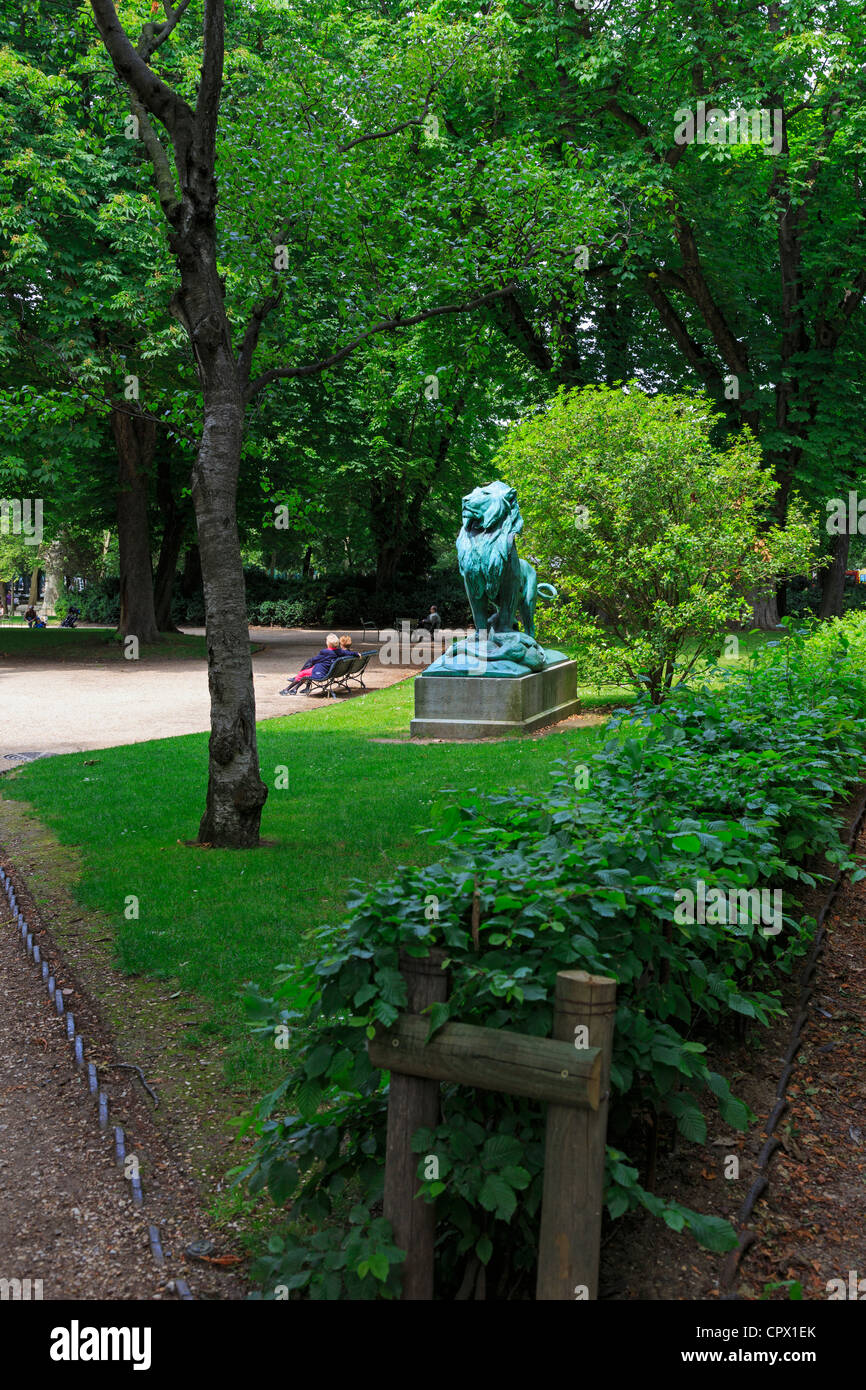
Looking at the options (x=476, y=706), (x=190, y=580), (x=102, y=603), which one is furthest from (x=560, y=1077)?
(x=102, y=603)

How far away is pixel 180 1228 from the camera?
3.49 metres

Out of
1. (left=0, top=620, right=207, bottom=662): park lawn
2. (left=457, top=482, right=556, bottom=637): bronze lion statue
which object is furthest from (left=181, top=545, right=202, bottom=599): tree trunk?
(left=457, top=482, right=556, bottom=637): bronze lion statue

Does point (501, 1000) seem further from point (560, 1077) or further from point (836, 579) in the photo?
point (836, 579)

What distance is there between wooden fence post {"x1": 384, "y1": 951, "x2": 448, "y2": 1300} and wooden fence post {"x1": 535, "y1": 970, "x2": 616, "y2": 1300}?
0.34 meters

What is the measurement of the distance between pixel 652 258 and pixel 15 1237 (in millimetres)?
22322

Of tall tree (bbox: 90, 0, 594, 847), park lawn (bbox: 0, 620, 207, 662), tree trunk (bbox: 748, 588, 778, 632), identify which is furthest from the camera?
park lawn (bbox: 0, 620, 207, 662)

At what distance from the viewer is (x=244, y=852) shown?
8078 millimetres

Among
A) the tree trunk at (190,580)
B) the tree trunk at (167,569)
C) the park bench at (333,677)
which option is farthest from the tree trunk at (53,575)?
the park bench at (333,677)

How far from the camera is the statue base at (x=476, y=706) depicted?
14023 millimetres

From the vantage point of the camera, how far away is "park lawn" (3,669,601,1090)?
230 inches

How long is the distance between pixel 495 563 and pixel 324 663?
23.6 ft

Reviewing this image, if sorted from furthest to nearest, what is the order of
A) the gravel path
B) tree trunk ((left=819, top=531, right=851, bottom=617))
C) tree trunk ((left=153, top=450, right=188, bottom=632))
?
tree trunk ((left=153, top=450, right=188, bottom=632))
tree trunk ((left=819, top=531, right=851, bottom=617))
the gravel path

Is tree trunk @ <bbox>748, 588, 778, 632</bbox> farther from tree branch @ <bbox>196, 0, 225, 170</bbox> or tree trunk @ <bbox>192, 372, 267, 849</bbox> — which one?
tree branch @ <bbox>196, 0, 225, 170</bbox>

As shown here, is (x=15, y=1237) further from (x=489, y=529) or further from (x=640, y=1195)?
(x=489, y=529)
